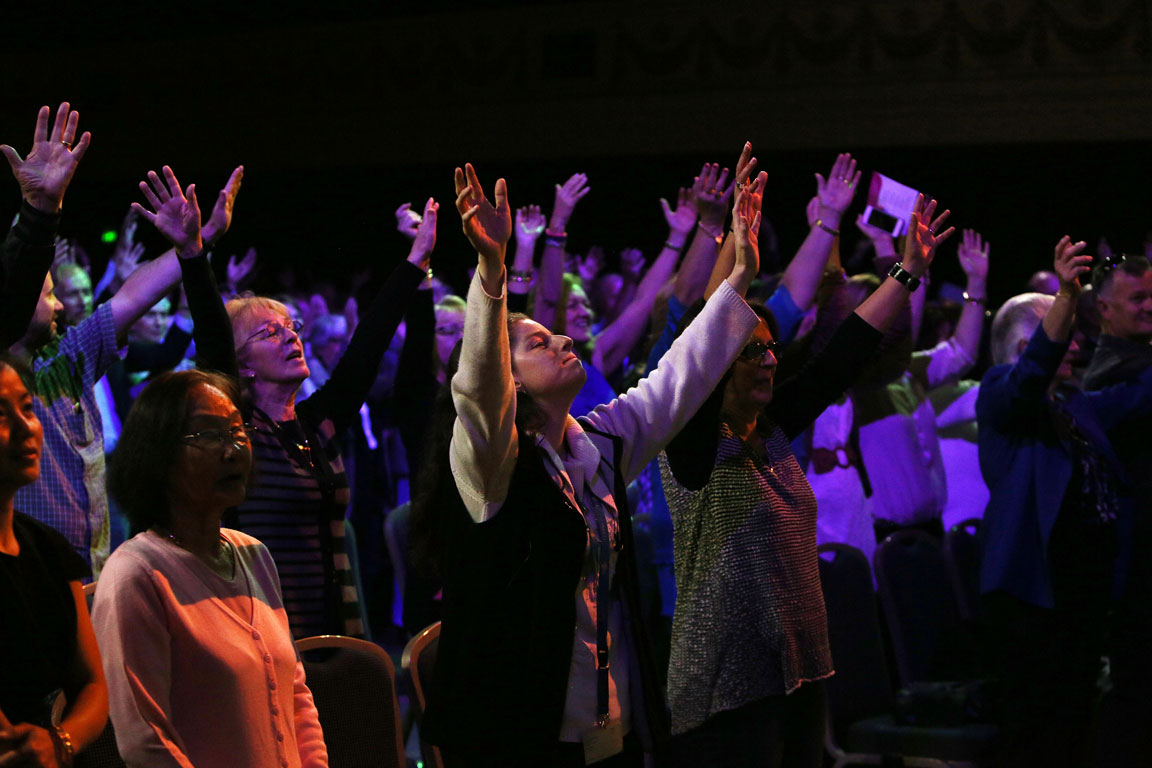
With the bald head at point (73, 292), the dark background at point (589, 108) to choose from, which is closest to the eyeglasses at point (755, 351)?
the bald head at point (73, 292)

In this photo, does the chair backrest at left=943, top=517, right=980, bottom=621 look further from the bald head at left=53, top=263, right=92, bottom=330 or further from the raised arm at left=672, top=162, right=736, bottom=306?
the bald head at left=53, top=263, right=92, bottom=330

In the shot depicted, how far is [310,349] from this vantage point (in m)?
6.19

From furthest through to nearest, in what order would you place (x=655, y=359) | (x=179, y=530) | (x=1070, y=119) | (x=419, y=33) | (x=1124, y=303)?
(x=419, y=33) → (x=1070, y=119) → (x=1124, y=303) → (x=655, y=359) → (x=179, y=530)

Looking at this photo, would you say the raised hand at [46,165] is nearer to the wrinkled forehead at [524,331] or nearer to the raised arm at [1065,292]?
the wrinkled forehead at [524,331]

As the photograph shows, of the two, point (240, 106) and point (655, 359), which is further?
point (240, 106)

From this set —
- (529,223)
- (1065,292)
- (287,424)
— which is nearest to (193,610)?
(287,424)

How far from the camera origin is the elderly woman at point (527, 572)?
1.91 meters

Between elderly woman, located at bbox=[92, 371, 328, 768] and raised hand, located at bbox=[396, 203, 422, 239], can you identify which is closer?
elderly woman, located at bbox=[92, 371, 328, 768]

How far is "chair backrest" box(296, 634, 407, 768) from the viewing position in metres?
2.28

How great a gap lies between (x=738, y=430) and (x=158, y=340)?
3.23 m

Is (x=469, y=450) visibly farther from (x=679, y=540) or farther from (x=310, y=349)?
(x=310, y=349)

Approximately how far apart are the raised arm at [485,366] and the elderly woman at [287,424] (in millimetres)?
747

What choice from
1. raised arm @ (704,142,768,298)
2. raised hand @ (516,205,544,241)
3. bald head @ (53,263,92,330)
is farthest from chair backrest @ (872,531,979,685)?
bald head @ (53,263,92,330)

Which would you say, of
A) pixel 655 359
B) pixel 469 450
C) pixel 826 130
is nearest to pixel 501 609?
pixel 469 450
